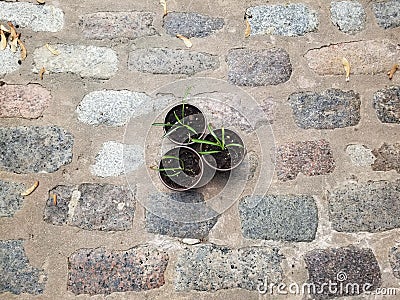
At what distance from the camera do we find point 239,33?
6.75ft

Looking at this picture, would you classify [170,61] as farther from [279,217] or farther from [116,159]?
[279,217]

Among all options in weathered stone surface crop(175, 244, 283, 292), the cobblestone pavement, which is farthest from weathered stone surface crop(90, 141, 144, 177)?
weathered stone surface crop(175, 244, 283, 292)

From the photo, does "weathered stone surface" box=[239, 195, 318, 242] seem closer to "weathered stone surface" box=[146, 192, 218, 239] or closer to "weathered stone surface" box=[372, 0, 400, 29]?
"weathered stone surface" box=[146, 192, 218, 239]

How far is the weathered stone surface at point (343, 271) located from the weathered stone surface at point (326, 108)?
0.45 metres

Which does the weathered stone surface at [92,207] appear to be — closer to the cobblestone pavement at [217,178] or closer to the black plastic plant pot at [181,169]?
the cobblestone pavement at [217,178]

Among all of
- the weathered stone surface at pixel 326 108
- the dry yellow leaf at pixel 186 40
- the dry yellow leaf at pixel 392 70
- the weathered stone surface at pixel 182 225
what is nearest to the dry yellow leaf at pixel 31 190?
the weathered stone surface at pixel 182 225

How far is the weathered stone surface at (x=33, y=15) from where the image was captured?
2.04 meters

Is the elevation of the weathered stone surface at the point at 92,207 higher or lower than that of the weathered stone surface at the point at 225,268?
higher

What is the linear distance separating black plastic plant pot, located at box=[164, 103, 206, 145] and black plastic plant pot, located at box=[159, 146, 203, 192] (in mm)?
40

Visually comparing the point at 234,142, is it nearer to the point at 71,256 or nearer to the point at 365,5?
the point at 71,256

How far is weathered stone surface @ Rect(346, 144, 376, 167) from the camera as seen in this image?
1863 millimetres

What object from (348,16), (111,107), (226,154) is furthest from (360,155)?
(111,107)

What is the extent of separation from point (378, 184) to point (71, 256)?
106cm

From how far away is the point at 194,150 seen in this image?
5.95ft
